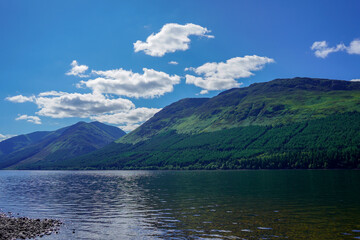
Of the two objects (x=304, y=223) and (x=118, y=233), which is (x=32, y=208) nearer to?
(x=118, y=233)

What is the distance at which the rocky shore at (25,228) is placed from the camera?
3200 cm

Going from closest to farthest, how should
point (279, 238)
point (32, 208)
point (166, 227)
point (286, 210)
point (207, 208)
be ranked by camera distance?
1. point (279, 238)
2. point (166, 227)
3. point (286, 210)
4. point (207, 208)
5. point (32, 208)

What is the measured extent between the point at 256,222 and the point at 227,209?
11.9m

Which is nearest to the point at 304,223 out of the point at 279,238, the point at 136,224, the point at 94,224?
the point at 279,238

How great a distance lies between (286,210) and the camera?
46219 millimetres

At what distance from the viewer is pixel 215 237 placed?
99.0 ft

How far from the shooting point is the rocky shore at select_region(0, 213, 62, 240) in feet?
105

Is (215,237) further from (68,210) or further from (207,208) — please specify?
(68,210)

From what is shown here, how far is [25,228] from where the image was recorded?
1379 inches

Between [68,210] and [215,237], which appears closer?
[215,237]

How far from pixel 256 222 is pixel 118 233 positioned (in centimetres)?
1850

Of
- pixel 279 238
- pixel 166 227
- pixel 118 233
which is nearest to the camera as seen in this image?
pixel 279 238

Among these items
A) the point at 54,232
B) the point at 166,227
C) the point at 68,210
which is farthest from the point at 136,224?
the point at 68,210

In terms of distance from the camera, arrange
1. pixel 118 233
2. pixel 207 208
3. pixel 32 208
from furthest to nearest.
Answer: pixel 32 208
pixel 207 208
pixel 118 233
